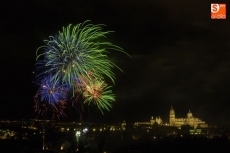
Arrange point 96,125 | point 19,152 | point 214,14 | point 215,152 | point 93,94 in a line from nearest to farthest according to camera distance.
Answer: point 214,14
point 19,152
point 93,94
point 215,152
point 96,125

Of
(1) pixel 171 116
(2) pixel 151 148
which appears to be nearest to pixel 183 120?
(1) pixel 171 116

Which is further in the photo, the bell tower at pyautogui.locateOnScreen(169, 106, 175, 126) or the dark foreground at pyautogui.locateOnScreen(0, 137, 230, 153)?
the bell tower at pyautogui.locateOnScreen(169, 106, 175, 126)

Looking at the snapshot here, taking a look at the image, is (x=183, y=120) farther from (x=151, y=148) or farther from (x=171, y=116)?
(x=151, y=148)

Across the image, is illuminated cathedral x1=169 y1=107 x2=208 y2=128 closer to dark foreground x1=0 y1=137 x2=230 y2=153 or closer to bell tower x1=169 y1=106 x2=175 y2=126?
bell tower x1=169 y1=106 x2=175 y2=126

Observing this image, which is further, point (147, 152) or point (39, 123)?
point (39, 123)

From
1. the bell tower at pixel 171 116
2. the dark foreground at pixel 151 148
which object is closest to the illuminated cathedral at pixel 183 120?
the bell tower at pixel 171 116

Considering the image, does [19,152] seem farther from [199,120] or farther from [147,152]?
[199,120]

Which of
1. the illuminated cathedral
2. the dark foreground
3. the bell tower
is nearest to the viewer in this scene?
the dark foreground

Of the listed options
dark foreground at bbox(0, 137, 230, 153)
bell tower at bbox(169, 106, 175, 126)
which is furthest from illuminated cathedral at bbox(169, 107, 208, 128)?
dark foreground at bbox(0, 137, 230, 153)

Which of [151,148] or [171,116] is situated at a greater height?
[171,116]

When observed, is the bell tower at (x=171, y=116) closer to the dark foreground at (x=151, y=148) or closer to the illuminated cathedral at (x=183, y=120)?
the illuminated cathedral at (x=183, y=120)

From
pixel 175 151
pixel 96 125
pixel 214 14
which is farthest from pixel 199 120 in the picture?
pixel 214 14
